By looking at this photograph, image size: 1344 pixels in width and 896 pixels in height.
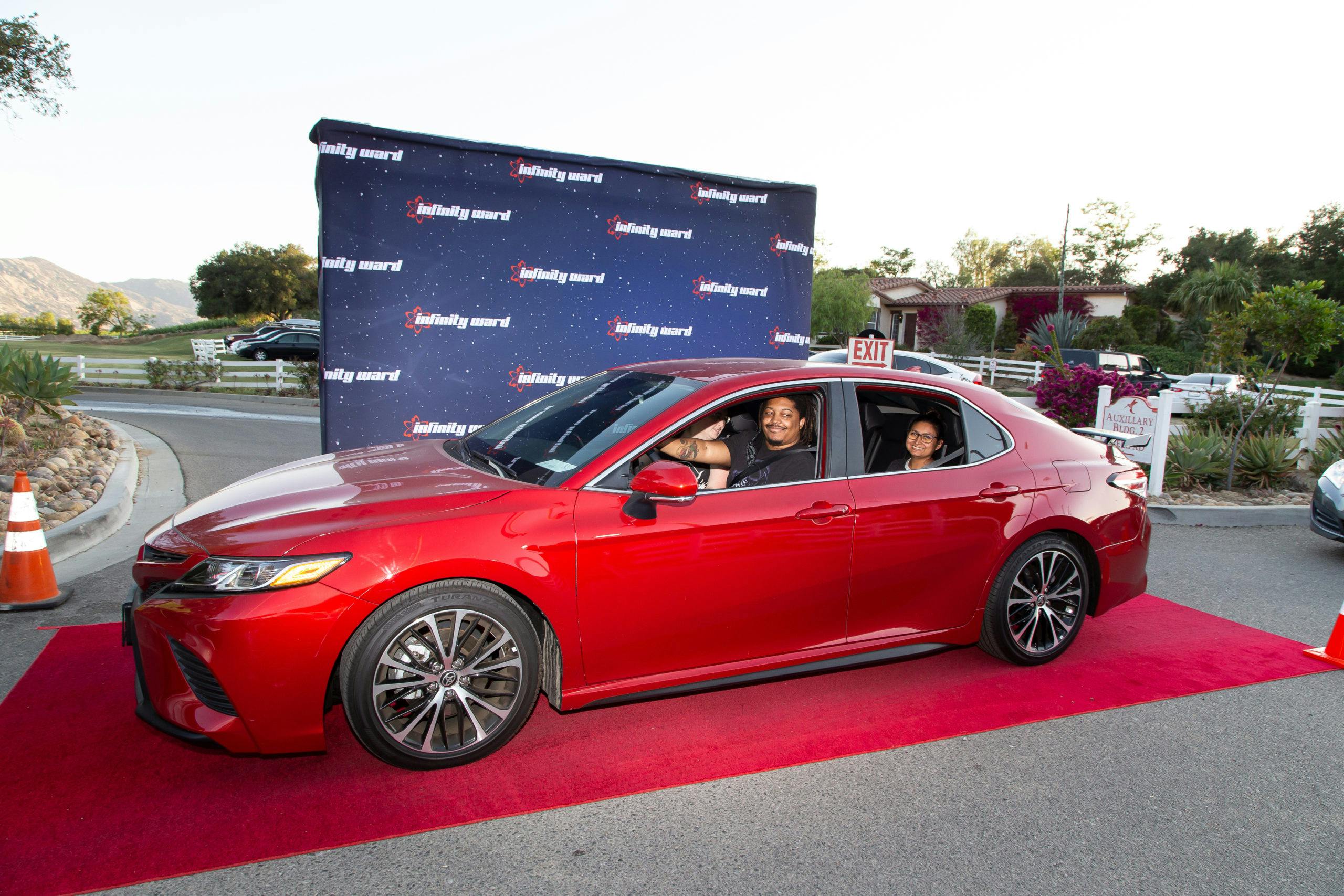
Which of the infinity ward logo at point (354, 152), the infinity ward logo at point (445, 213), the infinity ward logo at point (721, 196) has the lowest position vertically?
the infinity ward logo at point (445, 213)

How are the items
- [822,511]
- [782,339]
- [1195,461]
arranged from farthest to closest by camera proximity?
[1195,461] → [782,339] → [822,511]

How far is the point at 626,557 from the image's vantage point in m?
3.46

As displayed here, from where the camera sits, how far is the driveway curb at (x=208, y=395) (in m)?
19.1

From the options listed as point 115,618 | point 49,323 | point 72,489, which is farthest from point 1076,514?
point 49,323

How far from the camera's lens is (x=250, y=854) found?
284cm

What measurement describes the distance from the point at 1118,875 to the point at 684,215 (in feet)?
19.2

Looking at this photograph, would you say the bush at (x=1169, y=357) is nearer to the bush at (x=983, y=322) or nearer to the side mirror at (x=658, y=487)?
the bush at (x=983, y=322)

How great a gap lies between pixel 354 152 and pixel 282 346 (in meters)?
27.7

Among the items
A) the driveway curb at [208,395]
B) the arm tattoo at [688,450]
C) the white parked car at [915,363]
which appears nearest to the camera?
the arm tattoo at [688,450]

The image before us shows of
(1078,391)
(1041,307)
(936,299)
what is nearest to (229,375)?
(1078,391)

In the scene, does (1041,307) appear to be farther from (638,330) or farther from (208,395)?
(638,330)

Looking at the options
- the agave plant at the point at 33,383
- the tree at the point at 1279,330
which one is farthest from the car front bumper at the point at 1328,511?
the agave plant at the point at 33,383

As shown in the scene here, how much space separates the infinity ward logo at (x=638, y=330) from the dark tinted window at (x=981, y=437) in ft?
11.5

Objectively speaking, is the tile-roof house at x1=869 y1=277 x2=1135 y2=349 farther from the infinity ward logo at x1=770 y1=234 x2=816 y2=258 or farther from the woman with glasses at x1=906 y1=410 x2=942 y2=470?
the woman with glasses at x1=906 y1=410 x2=942 y2=470
